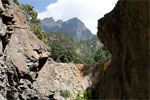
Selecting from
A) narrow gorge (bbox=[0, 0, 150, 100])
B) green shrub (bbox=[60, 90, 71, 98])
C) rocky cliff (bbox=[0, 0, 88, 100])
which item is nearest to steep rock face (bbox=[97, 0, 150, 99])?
narrow gorge (bbox=[0, 0, 150, 100])

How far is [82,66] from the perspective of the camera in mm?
22266

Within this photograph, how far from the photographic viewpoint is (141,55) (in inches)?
155

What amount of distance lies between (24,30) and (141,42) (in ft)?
45.0

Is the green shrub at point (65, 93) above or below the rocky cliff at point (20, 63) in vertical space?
below

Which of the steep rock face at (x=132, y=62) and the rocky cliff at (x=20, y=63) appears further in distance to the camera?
the rocky cliff at (x=20, y=63)

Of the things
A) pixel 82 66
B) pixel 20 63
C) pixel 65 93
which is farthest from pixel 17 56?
pixel 82 66

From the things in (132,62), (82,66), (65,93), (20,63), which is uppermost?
(82,66)

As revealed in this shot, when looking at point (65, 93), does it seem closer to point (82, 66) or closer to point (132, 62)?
point (82, 66)

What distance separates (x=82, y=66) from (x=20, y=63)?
910 centimetres

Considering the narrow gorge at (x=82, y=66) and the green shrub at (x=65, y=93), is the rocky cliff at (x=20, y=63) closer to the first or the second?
the narrow gorge at (x=82, y=66)

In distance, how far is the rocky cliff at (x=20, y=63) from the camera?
12.9 m

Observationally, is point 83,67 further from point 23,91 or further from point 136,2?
point 136,2

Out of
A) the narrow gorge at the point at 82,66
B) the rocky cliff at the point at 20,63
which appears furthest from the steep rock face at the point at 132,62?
the rocky cliff at the point at 20,63

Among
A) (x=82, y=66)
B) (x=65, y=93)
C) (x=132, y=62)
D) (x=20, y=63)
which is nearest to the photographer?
(x=132, y=62)
